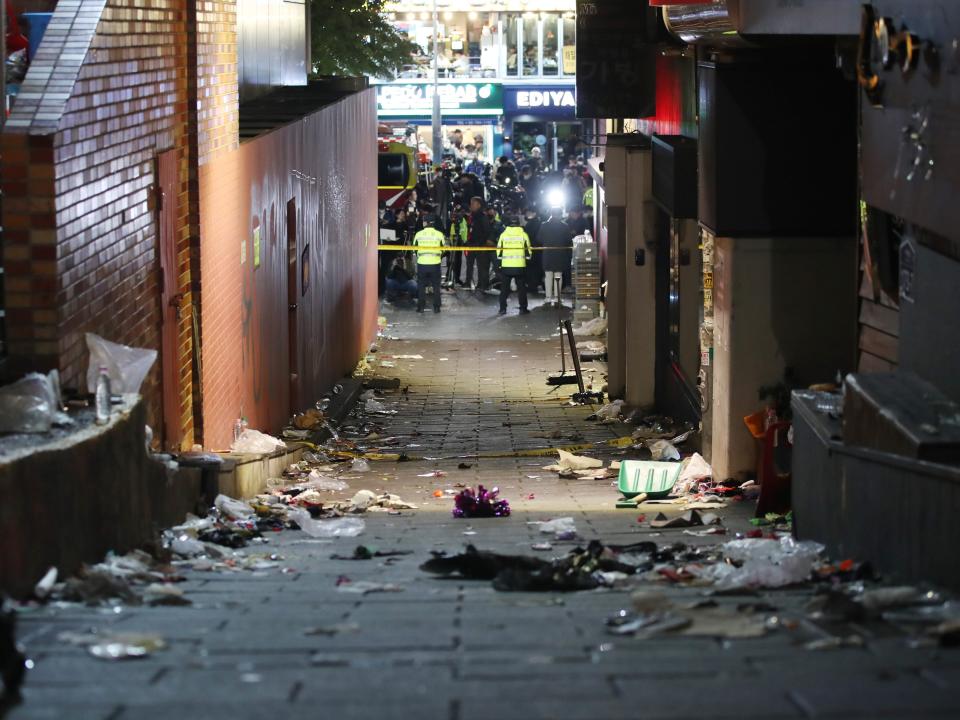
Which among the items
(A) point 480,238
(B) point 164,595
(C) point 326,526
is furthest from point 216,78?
(A) point 480,238

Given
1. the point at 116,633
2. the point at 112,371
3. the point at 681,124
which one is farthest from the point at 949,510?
the point at 681,124

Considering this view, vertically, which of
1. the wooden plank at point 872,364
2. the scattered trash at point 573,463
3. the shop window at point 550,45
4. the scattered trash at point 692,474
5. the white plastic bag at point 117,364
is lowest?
the scattered trash at point 573,463

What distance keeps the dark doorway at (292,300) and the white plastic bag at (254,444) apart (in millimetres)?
3350

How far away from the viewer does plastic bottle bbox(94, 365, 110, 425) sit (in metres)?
7.55

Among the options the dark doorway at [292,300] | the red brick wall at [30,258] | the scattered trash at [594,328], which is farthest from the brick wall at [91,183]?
the scattered trash at [594,328]

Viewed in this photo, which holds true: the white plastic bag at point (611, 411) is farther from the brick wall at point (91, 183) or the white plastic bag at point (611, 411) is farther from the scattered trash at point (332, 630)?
the scattered trash at point (332, 630)

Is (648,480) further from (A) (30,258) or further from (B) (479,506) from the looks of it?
(A) (30,258)

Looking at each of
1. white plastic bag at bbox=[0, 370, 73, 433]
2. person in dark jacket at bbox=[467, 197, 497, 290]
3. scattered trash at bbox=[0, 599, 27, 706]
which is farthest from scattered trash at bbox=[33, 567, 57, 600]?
person in dark jacket at bbox=[467, 197, 497, 290]

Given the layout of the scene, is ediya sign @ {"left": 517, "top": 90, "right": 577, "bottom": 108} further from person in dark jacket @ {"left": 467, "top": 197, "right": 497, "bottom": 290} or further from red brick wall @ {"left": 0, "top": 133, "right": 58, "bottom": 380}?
red brick wall @ {"left": 0, "top": 133, "right": 58, "bottom": 380}

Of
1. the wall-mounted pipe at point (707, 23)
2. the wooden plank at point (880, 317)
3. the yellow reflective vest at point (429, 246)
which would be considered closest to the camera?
the wooden plank at point (880, 317)

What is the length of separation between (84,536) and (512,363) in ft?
55.1

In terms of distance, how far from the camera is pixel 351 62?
3297 centimetres

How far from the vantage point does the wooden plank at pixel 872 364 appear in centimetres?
957

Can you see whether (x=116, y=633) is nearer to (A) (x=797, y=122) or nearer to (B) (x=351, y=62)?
(A) (x=797, y=122)
